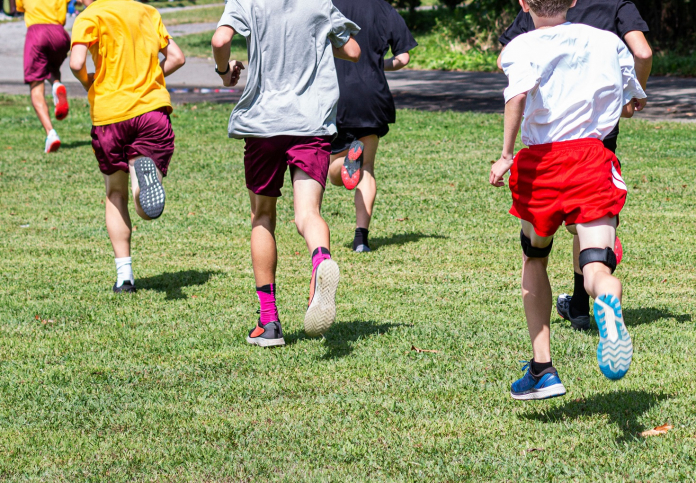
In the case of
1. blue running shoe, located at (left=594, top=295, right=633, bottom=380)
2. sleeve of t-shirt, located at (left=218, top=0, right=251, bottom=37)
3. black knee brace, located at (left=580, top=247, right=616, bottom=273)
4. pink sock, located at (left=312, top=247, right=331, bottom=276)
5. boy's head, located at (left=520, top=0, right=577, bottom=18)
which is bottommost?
pink sock, located at (left=312, top=247, right=331, bottom=276)

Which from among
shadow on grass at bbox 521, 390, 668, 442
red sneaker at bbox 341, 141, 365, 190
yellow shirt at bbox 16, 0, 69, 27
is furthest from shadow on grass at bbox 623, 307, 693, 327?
yellow shirt at bbox 16, 0, 69, 27

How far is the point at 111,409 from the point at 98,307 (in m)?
1.93

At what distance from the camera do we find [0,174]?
1102cm

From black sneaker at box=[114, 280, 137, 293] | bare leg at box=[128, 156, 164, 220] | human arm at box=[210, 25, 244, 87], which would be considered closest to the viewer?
human arm at box=[210, 25, 244, 87]

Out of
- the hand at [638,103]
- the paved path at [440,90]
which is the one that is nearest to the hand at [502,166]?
the hand at [638,103]

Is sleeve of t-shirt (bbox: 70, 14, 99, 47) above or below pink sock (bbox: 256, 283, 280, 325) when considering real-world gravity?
above

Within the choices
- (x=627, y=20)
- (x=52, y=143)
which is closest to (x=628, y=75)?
(x=627, y=20)

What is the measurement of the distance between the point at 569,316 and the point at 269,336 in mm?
1754

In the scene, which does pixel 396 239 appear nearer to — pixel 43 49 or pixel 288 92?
pixel 288 92

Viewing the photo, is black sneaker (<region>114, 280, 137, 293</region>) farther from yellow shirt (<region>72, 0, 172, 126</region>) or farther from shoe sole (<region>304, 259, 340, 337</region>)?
shoe sole (<region>304, 259, 340, 337</region>)

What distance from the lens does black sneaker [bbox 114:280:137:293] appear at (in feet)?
20.4

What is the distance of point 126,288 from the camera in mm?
6242

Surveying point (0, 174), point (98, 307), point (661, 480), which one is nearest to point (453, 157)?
point (0, 174)

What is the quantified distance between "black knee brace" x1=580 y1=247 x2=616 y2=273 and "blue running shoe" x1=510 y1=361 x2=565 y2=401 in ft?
1.88
